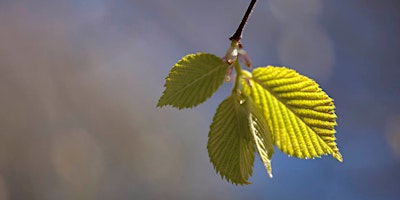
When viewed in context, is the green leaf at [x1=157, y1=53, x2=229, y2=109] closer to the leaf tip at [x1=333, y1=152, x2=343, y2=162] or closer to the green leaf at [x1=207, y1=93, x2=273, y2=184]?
the green leaf at [x1=207, y1=93, x2=273, y2=184]

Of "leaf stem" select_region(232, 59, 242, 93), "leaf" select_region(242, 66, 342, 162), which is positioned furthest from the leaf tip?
"leaf stem" select_region(232, 59, 242, 93)

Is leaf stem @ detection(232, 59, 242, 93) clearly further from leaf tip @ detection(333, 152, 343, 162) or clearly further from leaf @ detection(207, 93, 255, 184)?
leaf tip @ detection(333, 152, 343, 162)

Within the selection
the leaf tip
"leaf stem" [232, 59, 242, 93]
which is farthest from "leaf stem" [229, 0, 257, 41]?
the leaf tip

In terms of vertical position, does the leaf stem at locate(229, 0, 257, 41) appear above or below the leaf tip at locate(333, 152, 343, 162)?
above

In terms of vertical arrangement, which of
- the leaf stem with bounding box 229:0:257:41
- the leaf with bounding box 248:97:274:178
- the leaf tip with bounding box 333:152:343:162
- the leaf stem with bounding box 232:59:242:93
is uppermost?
the leaf stem with bounding box 229:0:257:41

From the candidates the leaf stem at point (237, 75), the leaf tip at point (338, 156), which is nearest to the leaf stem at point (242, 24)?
the leaf stem at point (237, 75)

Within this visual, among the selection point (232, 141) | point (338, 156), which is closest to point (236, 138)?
point (232, 141)

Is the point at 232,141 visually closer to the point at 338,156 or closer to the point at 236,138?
the point at 236,138

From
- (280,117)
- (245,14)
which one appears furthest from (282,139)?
(245,14)
